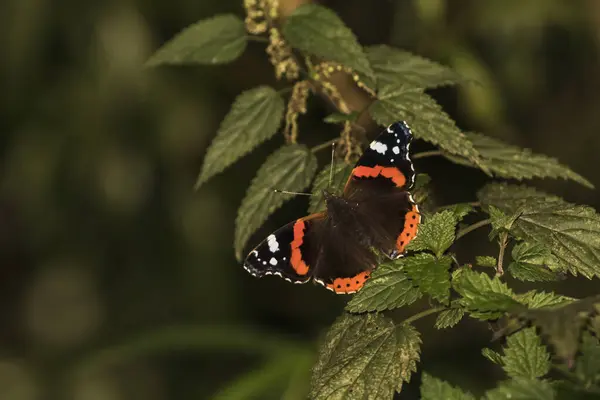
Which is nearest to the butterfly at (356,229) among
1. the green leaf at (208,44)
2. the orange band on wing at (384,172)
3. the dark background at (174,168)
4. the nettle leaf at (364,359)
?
the orange band on wing at (384,172)

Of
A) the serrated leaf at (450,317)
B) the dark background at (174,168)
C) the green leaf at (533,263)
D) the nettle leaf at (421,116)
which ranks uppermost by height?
the nettle leaf at (421,116)

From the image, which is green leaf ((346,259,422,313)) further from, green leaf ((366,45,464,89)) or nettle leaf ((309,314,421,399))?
green leaf ((366,45,464,89))

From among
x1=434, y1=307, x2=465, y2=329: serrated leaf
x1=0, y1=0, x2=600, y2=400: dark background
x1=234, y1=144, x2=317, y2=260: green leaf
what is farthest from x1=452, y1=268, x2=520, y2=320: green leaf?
x1=0, y1=0, x2=600, y2=400: dark background

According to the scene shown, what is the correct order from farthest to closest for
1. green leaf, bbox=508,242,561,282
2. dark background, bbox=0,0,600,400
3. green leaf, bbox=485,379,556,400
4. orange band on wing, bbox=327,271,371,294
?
1. dark background, bbox=0,0,600,400
2. orange band on wing, bbox=327,271,371,294
3. green leaf, bbox=508,242,561,282
4. green leaf, bbox=485,379,556,400

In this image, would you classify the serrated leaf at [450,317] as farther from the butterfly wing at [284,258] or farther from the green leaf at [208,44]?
the green leaf at [208,44]

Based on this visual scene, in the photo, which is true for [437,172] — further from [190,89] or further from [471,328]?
[190,89]

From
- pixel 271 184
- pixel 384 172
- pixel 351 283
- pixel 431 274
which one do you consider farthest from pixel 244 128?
pixel 431 274
